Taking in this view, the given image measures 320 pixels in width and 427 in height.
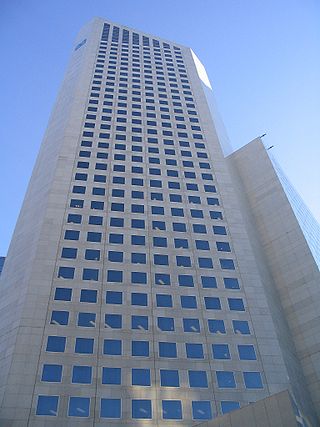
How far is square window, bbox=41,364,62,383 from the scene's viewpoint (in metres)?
35.5

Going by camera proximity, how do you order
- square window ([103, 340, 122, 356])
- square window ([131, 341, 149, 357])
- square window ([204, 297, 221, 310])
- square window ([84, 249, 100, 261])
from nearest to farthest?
square window ([103, 340, 122, 356]), square window ([131, 341, 149, 357]), square window ([204, 297, 221, 310]), square window ([84, 249, 100, 261])

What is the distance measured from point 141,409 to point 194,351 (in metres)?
7.45

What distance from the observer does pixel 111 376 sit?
36812 millimetres

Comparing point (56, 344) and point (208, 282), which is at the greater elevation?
point (208, 282)

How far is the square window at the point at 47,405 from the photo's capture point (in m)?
33.4

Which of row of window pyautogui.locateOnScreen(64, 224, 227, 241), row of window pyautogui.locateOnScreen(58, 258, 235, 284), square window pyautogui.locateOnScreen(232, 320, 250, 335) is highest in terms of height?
row of window pyautogui.locateOnScreen(64, 224, 227, 241)

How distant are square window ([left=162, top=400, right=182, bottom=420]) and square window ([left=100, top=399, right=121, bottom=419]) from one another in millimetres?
3839

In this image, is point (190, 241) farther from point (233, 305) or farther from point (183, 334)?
point (183, 334)

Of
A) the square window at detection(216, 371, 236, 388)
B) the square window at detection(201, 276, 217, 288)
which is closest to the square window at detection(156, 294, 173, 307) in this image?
the square window at detection(201, 276, 217, 288)

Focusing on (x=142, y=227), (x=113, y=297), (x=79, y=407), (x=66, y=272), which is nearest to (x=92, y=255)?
(x=66, y=272)

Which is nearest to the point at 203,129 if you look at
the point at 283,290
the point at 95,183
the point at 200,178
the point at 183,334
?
the point at 200,178

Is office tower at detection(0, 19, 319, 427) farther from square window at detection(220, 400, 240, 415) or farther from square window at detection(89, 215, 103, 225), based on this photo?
square window at detection(89, 215, 103, 225)

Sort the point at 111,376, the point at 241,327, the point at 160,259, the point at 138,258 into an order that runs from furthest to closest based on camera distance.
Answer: the point at 160,259
the point at 138,258
the point at 241,327
the point at 111,376

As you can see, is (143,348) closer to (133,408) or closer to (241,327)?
(133,408)
